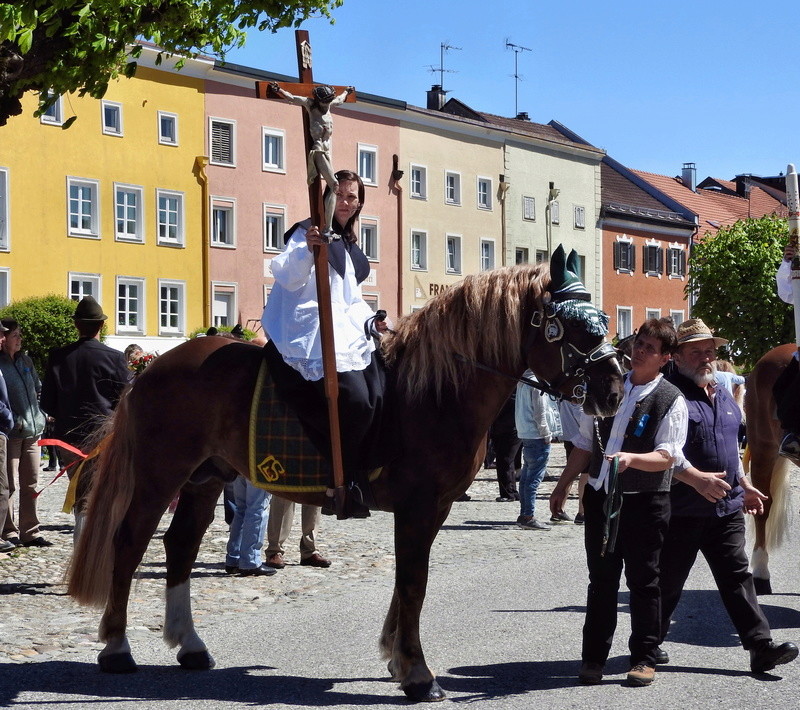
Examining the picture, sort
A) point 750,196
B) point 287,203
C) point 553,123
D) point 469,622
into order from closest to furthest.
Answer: point 469,622 → point 287,203 → point 553,123 → point 750,196

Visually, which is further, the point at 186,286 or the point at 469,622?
the point at 186,286

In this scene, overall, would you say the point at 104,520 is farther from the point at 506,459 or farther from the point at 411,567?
the point at 506,459

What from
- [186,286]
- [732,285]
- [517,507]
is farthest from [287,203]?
[517,507]

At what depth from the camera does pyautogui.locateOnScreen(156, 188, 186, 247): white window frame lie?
44.5 meters

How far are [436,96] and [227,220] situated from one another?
16965 mm

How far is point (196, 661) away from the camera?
6.89m

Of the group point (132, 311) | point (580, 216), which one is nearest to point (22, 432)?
point (132, 311)

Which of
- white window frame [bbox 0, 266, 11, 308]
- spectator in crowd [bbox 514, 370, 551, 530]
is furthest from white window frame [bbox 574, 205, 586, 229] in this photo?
spectator in crowd [bbox 514, 370, 551, 530]

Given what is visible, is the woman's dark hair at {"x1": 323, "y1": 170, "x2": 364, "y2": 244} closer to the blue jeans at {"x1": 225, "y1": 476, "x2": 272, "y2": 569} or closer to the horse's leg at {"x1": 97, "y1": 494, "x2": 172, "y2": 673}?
the horse's leg at {"x1": 97, "y1": 494, "x2": 172, "y2": 673}

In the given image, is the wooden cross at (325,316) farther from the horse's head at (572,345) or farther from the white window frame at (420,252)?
the white window frame at (420,252)

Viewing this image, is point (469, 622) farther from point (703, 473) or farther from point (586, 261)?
point (586, 261)

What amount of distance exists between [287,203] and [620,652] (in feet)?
137

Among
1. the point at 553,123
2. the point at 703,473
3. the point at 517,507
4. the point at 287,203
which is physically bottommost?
the point at 517,507

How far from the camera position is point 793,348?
998 cm
